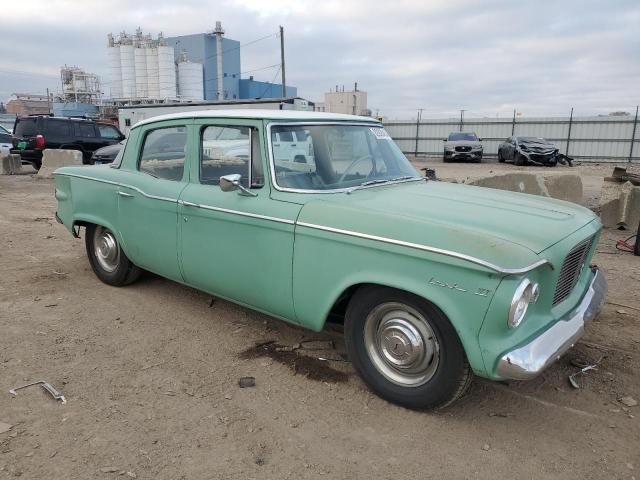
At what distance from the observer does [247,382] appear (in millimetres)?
3412

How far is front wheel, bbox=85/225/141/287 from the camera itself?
5.03 m

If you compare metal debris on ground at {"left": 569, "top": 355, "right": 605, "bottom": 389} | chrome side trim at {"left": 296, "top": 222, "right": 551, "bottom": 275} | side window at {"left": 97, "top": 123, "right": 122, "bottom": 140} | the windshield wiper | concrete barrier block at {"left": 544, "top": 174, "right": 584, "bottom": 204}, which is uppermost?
side window at {"left": 97, "top": 123, "right": 122, "bottom": 140}

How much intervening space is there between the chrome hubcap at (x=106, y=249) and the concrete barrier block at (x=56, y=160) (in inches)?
453

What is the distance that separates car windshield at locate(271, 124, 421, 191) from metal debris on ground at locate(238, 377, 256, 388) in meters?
1.33

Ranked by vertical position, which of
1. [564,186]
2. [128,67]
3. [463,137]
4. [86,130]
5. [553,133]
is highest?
[128,67]


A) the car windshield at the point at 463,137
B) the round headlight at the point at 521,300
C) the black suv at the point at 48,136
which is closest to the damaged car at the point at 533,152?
the car windshield at the point at 463,137

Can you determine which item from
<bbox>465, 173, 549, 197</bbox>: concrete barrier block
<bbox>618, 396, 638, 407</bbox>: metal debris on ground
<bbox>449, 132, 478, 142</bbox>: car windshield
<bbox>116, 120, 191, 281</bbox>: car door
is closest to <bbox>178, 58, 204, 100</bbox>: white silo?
<bbox>449, 132, 478, 142</bbox>: car windshield

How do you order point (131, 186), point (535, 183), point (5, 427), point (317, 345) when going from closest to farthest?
point (5, 427) → point (317, 345) → point (131, 186) → point (535, 183)

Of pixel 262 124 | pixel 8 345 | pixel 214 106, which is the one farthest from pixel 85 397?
pixel 214 106

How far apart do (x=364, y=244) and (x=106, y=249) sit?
326 centimetres

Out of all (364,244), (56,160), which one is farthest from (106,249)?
(56,160)

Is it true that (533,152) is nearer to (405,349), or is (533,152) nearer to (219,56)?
(405,349)

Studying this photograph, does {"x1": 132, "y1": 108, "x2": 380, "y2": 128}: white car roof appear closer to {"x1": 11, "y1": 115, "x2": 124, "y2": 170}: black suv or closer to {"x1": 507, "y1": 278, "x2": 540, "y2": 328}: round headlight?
{"x1": 507, "y1": 278, "x2": 540, "y2": 328}: round headlight

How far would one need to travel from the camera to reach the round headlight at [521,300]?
8.36 ft
